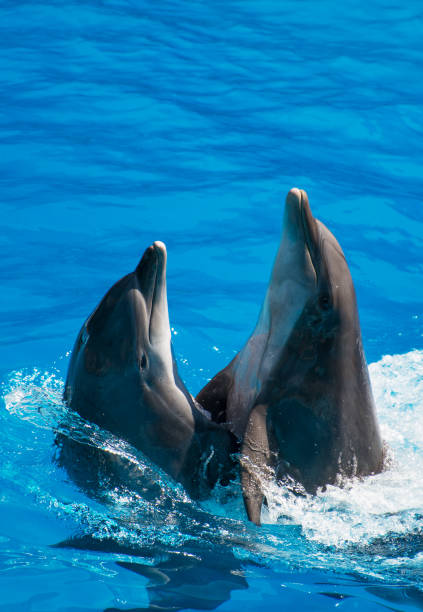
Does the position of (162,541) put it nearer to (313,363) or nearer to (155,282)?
(313,363)

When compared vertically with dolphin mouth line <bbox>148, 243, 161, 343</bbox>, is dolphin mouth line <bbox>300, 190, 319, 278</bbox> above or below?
above

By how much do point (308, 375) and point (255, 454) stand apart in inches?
22.4

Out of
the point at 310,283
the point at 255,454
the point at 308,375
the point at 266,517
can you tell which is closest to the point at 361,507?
the point at 266,517

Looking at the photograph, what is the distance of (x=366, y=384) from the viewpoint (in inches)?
199

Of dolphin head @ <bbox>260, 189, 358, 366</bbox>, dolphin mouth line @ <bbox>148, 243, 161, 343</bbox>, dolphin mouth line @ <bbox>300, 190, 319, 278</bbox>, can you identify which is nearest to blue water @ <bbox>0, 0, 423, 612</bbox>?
dolphin mouth line @ <bbox>148, 243, 161, 343</bbox>

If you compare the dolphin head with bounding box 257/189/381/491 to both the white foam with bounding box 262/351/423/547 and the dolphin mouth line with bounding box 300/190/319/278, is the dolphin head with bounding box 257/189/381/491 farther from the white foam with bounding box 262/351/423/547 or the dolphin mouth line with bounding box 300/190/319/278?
the white foam with bounding box 262/351/423/547

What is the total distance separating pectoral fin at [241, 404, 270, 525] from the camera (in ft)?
15.5

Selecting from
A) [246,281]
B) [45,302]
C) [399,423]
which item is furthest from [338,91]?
[399,423]

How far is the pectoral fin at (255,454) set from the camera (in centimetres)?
473

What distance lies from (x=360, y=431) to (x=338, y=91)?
10.2m

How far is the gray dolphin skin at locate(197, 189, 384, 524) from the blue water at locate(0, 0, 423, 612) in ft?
0.82

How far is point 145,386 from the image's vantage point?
4879mm

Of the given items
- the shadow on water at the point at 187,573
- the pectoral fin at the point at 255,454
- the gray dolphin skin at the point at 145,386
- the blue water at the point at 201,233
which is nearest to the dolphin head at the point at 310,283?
the pectoral fin at the point at 255,454

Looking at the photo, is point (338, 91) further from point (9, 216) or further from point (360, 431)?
point (360, 431)
